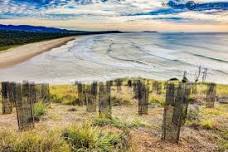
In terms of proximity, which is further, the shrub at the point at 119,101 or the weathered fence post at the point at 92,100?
the shrub at the point at 119,101

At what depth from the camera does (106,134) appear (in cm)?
976

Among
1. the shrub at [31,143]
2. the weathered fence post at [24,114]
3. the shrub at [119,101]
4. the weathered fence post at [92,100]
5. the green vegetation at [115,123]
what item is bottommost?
the shrub at [119,101]

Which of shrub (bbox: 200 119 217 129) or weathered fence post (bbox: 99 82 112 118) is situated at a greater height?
weathered fence post (bbox: 99 82 112 118)

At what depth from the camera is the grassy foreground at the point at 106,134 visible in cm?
838

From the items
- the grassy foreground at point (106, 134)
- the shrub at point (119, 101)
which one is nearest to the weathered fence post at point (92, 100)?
the grassy foreground at point (106, 134)

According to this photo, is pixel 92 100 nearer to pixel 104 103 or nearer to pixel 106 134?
pixel 104 103

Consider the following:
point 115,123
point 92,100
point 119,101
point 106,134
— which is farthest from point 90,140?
point 119,101

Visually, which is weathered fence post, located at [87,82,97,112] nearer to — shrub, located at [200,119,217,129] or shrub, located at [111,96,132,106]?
shrub, located at [111,96,132,106]

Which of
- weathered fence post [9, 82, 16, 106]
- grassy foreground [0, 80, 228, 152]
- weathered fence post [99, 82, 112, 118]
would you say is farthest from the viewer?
weathered fence post [9, 82, 16, 106]

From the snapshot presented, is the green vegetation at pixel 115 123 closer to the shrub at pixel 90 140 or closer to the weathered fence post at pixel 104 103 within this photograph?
the weathered fence post at pixel 104 103

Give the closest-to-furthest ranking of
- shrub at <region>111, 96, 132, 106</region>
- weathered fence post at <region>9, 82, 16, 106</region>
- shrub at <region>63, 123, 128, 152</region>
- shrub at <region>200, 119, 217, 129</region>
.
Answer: shrub at <region>63, 123, 128, 152</region> < shrub at <region>200, 119, 217, 129</region> < weathered fence post at <region>9, 82, 16, 106</region> < shrub at <region>111, 96, 132, 106</region>

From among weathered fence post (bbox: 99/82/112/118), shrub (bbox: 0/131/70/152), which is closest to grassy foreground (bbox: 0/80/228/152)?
shrub (bbox: 0/131/70/152)

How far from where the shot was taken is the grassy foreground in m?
8.38

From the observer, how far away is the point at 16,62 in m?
76.6
